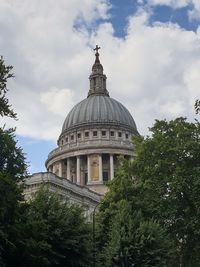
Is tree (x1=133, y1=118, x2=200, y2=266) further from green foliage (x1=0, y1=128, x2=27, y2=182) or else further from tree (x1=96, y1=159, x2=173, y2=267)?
green foliage (x1=0, y1=128, x2=27, y2=182)

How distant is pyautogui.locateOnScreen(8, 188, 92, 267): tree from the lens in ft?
100

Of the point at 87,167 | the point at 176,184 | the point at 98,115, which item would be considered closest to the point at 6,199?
the point at 176,184

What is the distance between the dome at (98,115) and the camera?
11100cm

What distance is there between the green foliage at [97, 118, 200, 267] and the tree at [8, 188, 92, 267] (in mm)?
5747

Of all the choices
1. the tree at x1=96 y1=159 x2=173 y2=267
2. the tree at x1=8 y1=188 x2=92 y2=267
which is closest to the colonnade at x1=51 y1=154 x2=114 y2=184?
the tree at x1=96 y1=159 x2=173 y2=267

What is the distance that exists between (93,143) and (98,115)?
8.33m

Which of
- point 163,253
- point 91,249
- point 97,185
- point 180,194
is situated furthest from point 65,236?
point 97,185

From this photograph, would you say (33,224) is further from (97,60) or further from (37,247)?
(97,60)

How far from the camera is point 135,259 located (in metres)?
40.4

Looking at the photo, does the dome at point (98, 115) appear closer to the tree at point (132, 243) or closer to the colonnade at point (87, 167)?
the colonnade at point (87, 167)

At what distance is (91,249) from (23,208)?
21.7ft

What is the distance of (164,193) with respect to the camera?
49375mm

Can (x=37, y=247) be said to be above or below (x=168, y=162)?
below

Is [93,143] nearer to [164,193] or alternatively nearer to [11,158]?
[164,193]
